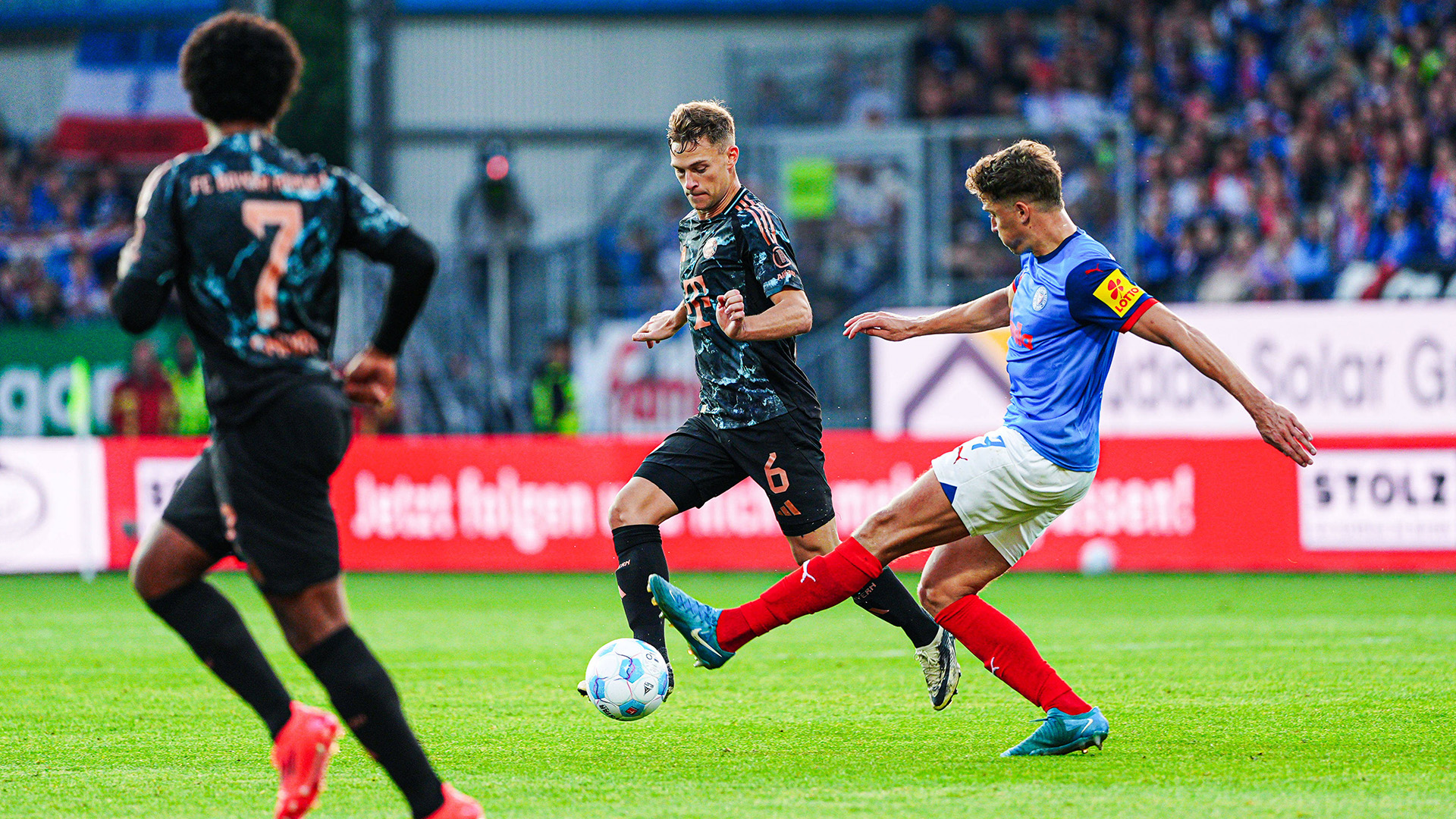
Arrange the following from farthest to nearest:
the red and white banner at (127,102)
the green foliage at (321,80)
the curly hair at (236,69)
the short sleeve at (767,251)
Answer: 1. the red and white banner at (127,102)
2. the green foliage at (321,80)
3. the short sleeve at (767,251)
4. the curly hair at (236,69)

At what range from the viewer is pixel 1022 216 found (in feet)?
17.9

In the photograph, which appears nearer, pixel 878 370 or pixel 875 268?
pixel 878 370

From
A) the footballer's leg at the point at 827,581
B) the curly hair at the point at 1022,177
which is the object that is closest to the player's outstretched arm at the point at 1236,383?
the curly hair at the point at 1022,177

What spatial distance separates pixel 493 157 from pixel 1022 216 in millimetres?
14134

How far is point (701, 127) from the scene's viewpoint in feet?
19.4

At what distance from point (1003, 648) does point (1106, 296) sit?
3.95 feet

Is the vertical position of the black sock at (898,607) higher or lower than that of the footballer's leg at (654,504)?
lower

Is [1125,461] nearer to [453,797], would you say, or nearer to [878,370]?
[878,370]

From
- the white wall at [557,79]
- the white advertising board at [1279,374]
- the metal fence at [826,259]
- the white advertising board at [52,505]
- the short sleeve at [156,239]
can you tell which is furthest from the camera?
the white wall at [557,79]

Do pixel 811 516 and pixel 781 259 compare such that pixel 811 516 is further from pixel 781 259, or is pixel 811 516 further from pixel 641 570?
pixel 781 259

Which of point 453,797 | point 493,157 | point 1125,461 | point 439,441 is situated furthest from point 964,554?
point 493,157

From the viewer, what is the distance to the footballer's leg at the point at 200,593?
4.37m

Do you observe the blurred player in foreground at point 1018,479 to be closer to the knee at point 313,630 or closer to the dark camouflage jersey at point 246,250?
the knee at point 313,630

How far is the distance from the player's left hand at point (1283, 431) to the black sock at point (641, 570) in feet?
6.89
